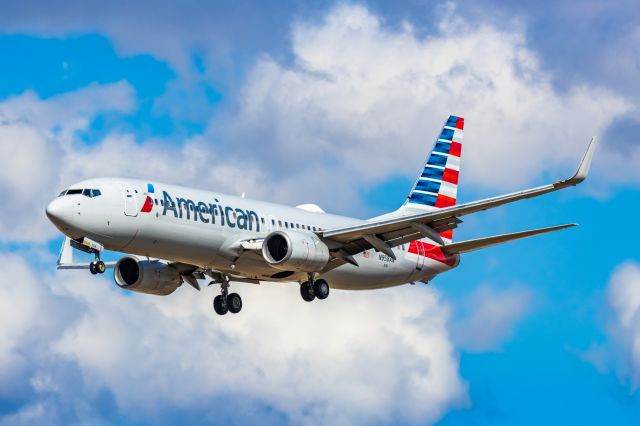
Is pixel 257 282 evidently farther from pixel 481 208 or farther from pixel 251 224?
pixel 481 208

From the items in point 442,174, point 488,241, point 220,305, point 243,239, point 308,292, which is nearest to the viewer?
point 243,239

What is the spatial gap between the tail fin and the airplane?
4.34 feet

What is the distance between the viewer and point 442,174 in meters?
81.2

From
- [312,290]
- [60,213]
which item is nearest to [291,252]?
[312,290]

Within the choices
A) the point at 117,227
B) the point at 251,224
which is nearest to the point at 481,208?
the point at 251,224

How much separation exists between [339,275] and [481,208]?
9780 mm

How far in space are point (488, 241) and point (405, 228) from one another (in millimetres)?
4984

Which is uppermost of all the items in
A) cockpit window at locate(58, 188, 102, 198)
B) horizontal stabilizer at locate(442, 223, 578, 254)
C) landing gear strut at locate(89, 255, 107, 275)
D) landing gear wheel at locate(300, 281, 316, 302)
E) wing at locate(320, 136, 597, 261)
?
horizontal stabilizer at locate(442, 223, 578, 254)

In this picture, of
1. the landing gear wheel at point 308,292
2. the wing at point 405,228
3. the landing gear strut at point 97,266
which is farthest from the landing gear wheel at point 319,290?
the landing gear strut at point 97,266

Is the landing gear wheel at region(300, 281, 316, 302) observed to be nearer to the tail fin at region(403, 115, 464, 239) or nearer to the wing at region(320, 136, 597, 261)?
the wing at region(320, 136, 597, 261)

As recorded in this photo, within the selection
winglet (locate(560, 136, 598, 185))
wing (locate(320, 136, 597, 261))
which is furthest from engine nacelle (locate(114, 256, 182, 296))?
winglet (locate(560, 136, 598, 185))

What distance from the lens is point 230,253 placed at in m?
64.7

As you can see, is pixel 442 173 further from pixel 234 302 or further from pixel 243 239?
pixel 243 239

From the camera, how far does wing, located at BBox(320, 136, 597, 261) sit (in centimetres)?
6292
